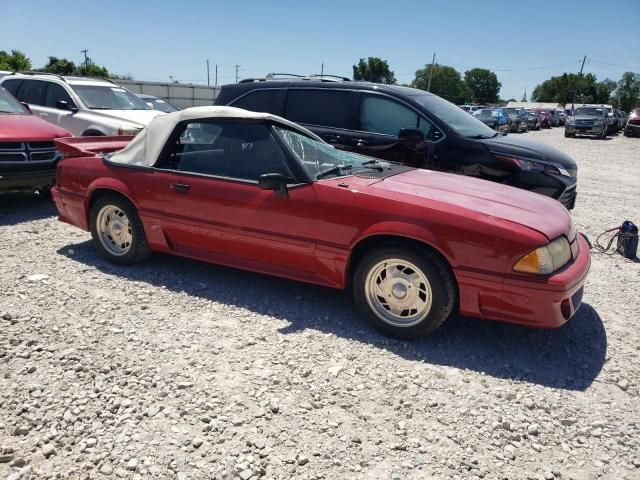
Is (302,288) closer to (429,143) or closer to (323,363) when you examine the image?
(323,363)

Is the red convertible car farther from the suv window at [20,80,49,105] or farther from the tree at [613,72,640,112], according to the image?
the tree at [613,72,640,112]

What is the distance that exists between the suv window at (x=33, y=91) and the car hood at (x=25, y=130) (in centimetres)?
244

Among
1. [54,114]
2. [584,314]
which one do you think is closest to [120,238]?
[584,314]

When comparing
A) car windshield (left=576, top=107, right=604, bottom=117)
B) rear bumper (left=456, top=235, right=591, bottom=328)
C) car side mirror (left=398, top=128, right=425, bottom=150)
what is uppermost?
car windshield (left=576, top=107, right=604, bottom=117)

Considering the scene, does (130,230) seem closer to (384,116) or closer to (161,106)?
(384,116)

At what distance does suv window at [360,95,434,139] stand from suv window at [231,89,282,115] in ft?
3.86

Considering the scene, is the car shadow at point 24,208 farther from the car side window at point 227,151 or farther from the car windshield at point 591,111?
the car windshield at point 591,111

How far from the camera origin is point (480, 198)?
11.7 feet

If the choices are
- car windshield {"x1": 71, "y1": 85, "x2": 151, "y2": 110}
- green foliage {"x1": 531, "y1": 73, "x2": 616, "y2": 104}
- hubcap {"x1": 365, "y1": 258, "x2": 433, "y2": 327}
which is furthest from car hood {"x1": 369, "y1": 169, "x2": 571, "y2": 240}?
green foliage {"x1": 531, "y1": 73, "x2": 616, "y2": 104}

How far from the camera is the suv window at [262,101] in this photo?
6484 millimetres

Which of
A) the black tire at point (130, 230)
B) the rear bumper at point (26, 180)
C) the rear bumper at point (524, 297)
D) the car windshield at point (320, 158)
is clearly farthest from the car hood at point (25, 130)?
the rear bumper at point (524, 297)

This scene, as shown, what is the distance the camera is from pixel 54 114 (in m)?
8.81

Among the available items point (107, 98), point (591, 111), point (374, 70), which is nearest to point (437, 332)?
point (107, 98)

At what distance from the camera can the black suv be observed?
18.4 feet
